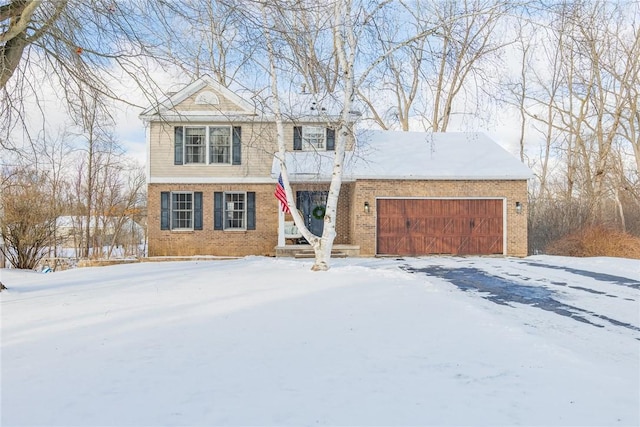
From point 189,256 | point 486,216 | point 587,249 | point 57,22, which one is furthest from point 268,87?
point 587,249

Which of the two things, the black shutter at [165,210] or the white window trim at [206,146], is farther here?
the white window trim at [206,146]

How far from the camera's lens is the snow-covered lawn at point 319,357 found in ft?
10.8

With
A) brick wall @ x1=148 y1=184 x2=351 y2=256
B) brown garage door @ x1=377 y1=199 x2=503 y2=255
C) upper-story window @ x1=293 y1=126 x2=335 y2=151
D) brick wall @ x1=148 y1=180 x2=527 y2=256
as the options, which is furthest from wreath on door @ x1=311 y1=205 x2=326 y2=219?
brown garage door @ x1=377 y1=199 x2=503 y2=255

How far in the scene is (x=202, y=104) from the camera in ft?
55.8

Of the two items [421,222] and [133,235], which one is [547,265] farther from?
[133,235]

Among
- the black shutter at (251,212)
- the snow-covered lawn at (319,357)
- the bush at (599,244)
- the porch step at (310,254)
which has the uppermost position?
the black shutter at (251,212)

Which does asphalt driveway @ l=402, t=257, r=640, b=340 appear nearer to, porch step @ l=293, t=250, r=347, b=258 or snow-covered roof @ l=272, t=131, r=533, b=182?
porch step @ l=293, t=250, r=347, b=258

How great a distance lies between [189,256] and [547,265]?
38.4 ft

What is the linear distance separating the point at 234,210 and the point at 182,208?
1912 mm

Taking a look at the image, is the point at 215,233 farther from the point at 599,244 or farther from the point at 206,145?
the point at 599,244

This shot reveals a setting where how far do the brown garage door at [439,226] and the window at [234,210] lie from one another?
508cm

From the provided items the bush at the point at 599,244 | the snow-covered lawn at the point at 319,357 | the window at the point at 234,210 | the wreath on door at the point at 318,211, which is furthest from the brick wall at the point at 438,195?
the snow-covered lawn at the point at 319,357

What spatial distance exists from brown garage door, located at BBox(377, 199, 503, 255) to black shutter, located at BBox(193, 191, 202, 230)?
655cm

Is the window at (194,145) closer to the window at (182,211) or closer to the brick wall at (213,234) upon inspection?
the brick wall at (213,234)
